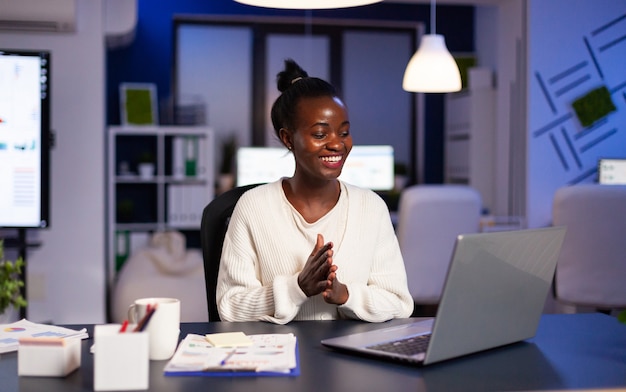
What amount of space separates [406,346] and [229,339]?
0.98 feet

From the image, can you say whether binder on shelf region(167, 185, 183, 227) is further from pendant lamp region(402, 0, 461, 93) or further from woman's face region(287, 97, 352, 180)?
woman's face region(287, 97, 352, 180)

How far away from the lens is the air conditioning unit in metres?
4.08

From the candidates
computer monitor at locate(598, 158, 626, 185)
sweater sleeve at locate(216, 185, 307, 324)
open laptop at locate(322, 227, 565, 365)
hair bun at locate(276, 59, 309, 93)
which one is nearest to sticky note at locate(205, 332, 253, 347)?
open laptop at locate(322, 227, 565, 365)

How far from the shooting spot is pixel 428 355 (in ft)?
3.89

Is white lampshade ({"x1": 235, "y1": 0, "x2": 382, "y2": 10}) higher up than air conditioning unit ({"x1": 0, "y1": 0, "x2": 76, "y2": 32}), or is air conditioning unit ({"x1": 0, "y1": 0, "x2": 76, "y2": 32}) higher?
air conditioning unit ({"x1": 0, "y1": 0, "x2": 76, "y2": 32})

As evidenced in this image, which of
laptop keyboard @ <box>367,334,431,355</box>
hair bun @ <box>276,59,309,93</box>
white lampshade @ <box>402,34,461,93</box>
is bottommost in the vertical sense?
laptop keyboard @ <box>367,334,431,355</box>

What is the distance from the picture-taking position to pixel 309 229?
6.05 feet

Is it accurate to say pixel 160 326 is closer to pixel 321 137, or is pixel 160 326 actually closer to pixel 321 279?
pixel 321 279

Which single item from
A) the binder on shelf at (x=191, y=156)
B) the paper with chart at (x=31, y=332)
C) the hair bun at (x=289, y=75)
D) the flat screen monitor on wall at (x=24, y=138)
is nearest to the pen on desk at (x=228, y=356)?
the paper with chart at (x=31, y=332)

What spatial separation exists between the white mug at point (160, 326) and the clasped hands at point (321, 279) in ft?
1.26

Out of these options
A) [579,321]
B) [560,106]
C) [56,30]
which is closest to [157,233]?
[56,30]

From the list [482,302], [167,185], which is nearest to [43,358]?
[482,302]

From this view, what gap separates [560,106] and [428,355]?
4.31 meters

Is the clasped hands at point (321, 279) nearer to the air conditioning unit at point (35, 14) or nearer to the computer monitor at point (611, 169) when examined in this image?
the air conditioning unit at point (35, 14)
